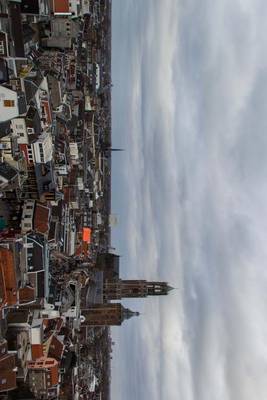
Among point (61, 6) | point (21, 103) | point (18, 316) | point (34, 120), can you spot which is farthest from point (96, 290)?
point (21, 103)

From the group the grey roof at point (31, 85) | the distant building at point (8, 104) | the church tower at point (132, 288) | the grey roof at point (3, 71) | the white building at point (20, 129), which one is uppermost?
the grey roof at point (31, 85)

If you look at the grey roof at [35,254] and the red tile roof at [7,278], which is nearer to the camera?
the red tile roof at [7,278]

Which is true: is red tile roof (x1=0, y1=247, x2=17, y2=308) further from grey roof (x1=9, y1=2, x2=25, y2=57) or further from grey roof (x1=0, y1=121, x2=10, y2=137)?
grey roof (x1=9, y1=2, x2=25, y2=57)

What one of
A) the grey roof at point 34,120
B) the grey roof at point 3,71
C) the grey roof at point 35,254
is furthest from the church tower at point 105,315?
the grey roof at point 3,71

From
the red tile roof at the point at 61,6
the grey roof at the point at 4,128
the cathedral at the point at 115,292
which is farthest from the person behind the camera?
the cathedral at the point at 115,292

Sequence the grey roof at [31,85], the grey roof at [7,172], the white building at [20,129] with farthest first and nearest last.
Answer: the grey roof at [31,85] → the white building at [20,129] → the grey roof at [7,172]

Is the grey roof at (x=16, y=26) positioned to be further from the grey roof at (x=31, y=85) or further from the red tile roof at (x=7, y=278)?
the red tile roof at (x=7, y=278)

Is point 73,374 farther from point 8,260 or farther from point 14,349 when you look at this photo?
point 8,260

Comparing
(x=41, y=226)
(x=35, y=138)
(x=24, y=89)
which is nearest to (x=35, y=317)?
(x=41, y=226)
